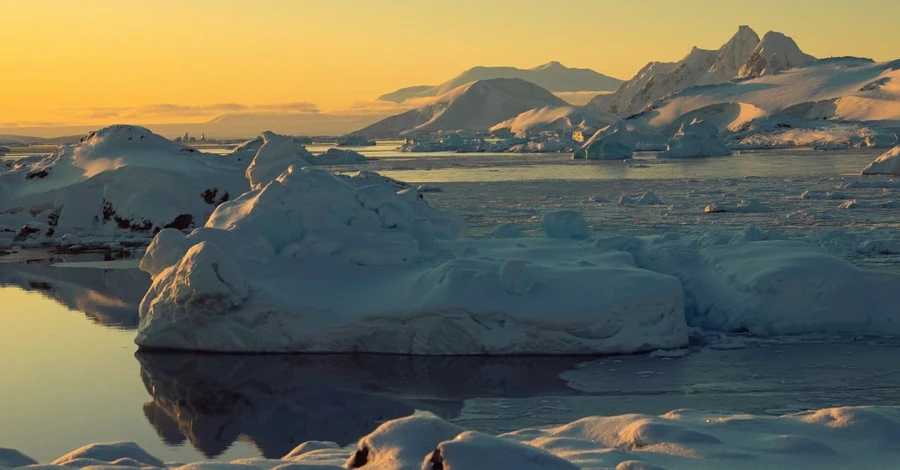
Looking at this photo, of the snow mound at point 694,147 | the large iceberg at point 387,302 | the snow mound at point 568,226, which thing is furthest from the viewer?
the snow mound at point 694,147

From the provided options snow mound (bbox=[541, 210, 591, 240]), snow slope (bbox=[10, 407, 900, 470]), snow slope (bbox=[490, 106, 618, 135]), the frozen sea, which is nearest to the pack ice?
the frozen sea

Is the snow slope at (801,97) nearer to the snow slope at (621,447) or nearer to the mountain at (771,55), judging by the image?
the mountain at (771,55)

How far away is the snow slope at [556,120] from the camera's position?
92500 millimetres

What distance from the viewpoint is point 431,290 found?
A: 9.34 m

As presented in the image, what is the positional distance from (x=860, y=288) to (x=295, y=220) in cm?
549

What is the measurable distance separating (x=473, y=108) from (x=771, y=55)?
35.9m

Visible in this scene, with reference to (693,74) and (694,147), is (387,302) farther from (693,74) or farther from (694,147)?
(693,74)

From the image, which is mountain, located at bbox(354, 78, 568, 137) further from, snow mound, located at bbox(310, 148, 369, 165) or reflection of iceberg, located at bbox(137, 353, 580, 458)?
reflection of iceberg, located at bbox(137, 353, 580, 458)

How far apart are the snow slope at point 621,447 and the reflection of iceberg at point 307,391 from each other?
1.53 metres

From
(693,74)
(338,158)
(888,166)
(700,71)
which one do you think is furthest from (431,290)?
(700,71)

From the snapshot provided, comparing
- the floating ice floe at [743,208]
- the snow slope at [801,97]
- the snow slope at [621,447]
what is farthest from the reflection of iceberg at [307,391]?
the snow slope at [801,97]

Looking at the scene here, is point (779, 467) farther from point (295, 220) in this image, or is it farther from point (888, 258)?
point (888, 258)

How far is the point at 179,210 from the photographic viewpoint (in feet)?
63.3

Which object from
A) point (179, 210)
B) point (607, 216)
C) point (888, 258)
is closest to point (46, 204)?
point (179, 210)
